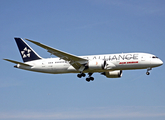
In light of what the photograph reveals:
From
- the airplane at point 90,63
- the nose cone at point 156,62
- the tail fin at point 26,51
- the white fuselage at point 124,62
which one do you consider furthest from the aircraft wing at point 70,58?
the nose cone at point 156,62

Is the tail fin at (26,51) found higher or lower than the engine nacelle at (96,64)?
higher

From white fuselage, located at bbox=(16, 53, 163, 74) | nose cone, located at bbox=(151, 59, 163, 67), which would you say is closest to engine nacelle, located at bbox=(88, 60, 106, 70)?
white fuselage, located at bbox=(16, 53, 163, 74)

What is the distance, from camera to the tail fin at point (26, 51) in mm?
56500

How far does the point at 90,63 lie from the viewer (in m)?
49.0

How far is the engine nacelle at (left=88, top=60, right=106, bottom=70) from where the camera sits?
48.3 m

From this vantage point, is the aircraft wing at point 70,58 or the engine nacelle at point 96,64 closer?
the aircraft wing at point 70,58

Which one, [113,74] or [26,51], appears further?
[26,51]

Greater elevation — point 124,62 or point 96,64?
point 124,62

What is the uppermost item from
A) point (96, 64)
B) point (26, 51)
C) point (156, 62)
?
point (26, 51)

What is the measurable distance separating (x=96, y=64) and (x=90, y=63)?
1055 millimetres

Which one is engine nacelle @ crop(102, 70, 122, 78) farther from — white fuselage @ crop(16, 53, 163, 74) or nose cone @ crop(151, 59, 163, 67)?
nose cone @ crop(151, 59, 163, 67)

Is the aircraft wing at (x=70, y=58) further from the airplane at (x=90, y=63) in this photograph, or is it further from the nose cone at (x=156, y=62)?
the nose cone at (x=156, y=62)

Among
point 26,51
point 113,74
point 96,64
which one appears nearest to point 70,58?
point 96,64

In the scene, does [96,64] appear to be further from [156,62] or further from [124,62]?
[156,62]
